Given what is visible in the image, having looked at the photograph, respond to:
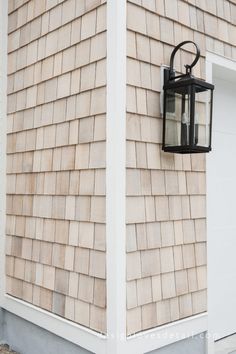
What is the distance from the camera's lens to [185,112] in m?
2.25

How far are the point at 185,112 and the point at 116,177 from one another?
22.2 inches

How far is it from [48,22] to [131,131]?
3.59 feet

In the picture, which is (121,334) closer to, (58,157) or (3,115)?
(58,157)

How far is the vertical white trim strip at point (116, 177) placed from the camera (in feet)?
6.88

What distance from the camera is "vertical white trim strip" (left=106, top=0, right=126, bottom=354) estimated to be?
210cm

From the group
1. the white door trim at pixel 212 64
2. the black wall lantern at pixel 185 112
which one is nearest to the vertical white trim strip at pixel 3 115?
the black wall lantern at pixel 185 112

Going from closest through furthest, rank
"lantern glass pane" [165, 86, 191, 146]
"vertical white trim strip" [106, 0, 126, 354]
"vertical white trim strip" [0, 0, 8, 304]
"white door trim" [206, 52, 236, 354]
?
"vertical white trim strip" [106, 0, 126, 354] → "lantern glass pane" [165, 86, 191, 146] → "white door trim" [206, 52, 236, 354] → "vertical white trim strip" [0, 0, 8, 304]

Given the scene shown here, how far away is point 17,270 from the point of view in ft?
9.57

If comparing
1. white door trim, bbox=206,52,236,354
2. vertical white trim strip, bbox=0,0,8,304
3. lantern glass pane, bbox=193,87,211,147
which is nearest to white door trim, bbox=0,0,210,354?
lantern glass pane, bbox=193,87,211,147

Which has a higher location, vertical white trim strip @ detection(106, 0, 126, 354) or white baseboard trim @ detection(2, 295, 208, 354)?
vertical white trim strip @ detection(106, 0, 126, 354)

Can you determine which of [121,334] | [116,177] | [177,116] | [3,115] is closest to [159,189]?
[116,177]

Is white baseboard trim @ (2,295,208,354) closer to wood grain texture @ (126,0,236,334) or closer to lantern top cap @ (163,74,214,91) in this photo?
wood grain texture @ (126,0,236,334)

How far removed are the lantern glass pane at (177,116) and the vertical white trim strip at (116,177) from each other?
29 cm

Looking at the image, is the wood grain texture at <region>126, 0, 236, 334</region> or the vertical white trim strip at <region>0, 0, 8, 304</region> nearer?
the wood grain texture at <region>126, 0, 236, 334</region>
